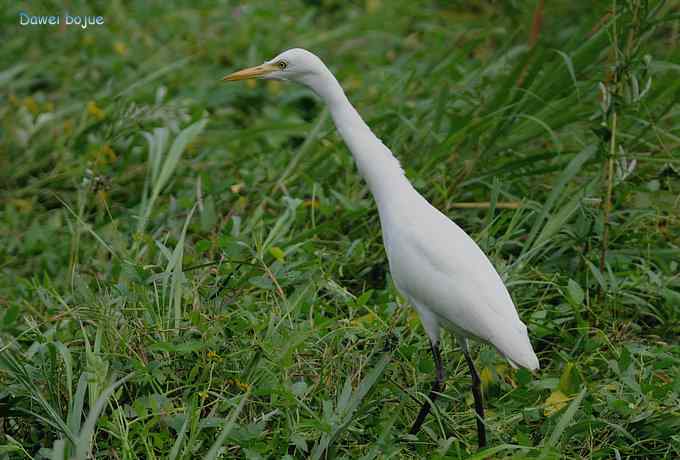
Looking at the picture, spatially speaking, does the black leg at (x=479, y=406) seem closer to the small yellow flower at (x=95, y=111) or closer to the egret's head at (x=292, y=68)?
the egret's head at (x=292, y=68)

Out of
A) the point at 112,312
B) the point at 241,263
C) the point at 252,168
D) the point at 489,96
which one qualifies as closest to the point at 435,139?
the point at 489,96

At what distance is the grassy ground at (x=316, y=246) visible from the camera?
2.56 metres

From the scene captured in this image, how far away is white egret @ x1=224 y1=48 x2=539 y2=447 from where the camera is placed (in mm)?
2520

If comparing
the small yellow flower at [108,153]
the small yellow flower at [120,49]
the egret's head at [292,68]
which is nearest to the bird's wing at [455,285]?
the egret's head at [292,68]

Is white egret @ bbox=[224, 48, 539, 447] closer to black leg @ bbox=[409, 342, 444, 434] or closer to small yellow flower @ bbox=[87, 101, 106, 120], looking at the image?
black leg @ bbox=[409, 342, 444, 434]

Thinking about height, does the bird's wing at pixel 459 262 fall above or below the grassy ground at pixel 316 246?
above

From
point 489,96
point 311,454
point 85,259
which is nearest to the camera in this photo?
point 311,454

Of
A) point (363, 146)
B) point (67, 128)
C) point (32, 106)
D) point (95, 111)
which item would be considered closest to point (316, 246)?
point (363, 146)

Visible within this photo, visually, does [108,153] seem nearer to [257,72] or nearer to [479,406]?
[257,72]

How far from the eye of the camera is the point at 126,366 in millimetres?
2605

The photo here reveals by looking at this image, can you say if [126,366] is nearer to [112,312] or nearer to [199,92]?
[112,312]

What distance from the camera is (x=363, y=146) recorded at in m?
2.71

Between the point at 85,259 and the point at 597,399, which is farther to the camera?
the point at 85,259

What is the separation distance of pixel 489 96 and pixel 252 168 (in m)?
1.02
